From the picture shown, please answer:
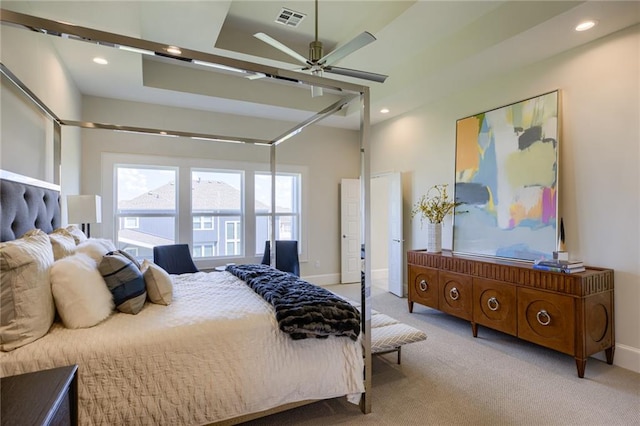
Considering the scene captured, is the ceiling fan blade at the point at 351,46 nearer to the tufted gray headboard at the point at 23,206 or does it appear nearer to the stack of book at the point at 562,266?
the tufted gray headboard at the point at 23,206

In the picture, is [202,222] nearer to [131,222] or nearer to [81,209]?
[131,222]

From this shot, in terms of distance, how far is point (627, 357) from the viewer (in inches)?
111

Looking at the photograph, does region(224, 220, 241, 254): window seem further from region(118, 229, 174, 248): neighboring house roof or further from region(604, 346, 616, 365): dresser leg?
region(604, 346, 616, 365): dresser leg

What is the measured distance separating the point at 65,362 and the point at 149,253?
3501 mm

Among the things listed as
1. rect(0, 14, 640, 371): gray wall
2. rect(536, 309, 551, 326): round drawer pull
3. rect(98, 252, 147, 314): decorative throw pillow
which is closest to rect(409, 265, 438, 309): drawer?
rect(0, 14, 640, 371): gray wall

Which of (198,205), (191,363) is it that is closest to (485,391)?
(191,363)

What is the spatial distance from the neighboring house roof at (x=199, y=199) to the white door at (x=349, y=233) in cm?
150

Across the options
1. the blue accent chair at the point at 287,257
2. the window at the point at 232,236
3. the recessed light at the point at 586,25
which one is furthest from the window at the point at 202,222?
the recessed light at the point at 586,25

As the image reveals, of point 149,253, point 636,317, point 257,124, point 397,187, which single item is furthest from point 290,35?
point 636,317

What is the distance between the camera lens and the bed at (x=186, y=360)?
155cm

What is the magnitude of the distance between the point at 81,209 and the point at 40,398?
8.39ft

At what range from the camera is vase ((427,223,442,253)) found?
426 cm

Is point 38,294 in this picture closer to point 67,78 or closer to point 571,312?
point 67,78

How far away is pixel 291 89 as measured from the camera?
496 centimetres
